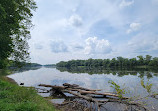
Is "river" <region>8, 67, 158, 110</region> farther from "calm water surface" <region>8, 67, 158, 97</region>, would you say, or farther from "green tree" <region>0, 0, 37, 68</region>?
"green tree" <region>0, 0, 37, 68</region>

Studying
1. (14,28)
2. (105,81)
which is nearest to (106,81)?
(105,81)

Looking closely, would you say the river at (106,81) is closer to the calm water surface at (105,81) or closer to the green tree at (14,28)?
the calm water surface at (105,81)

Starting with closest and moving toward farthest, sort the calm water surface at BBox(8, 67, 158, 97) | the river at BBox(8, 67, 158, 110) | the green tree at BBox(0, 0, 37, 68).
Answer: the green tree at BBox(0, 0, 37, 68) → the river at BBox(8, 67, 158, 110) → the calm water surface at BBox(8, 67, 158, 97)

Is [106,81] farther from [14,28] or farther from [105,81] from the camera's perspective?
[14,28]

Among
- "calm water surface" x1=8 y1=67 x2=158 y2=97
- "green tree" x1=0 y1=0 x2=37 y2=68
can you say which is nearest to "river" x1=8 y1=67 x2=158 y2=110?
"calm water surface" x1=8 y1=67 x2=158 y2=97

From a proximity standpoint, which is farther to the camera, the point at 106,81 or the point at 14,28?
the point at 106,81

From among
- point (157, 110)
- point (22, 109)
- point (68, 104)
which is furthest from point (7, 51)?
point (157, 110)

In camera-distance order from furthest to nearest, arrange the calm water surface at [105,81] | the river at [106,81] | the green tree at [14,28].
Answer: the calm water surface at [105,81] < the river at [106,81] < the green tree at [14,28]

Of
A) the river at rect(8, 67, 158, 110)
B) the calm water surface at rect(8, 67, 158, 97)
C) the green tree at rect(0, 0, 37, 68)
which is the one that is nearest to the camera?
the green tree at rect(0, 0, 37, 68)

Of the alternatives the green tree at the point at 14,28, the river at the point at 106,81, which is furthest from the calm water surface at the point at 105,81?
the green tree at the point at 14,28

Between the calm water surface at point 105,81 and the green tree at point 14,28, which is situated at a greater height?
the green tree at point 14,28

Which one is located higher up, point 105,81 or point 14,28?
point 14,28

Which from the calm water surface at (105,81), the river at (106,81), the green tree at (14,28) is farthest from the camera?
the calm water surface at (105,81)

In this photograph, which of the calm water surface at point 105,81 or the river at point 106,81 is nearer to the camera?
the river at point 106,81
